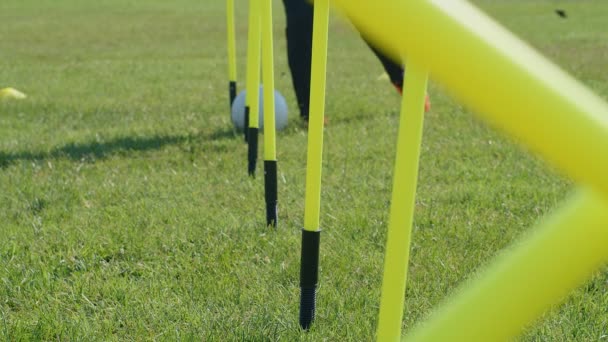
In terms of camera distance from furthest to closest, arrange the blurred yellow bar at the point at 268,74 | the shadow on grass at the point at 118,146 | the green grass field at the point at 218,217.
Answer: the shadow on grass at the point at 118,146
the blurred yellow bar at the point at 268,74
the green grass field at the point at 218,217

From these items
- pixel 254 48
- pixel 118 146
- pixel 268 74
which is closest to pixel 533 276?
pixel 268 74

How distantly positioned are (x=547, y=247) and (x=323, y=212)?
325 cm

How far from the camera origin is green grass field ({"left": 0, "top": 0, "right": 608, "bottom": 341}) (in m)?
2.83

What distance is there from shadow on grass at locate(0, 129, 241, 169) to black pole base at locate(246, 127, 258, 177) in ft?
2.83

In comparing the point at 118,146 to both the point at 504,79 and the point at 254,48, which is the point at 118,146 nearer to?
the point at 254,48

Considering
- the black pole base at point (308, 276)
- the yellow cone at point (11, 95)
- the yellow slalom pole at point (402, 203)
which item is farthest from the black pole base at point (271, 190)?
the yellow cone at point (11, 95)

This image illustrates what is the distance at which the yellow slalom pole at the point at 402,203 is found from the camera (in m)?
1.44

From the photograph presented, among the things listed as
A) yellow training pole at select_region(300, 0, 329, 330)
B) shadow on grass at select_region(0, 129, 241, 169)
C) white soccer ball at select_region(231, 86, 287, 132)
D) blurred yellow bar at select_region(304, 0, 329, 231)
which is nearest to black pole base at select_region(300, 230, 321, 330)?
yellow training pole at select_region(300, 0, 329, 330)

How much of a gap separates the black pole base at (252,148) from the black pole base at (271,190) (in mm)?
692

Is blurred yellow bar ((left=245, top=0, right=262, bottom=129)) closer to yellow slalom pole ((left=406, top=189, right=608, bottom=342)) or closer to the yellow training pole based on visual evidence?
the yellow training pole

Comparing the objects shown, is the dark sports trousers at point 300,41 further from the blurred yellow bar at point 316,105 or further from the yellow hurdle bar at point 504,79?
the yellow hurdle bar at point 504,79

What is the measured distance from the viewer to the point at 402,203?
1.48 m

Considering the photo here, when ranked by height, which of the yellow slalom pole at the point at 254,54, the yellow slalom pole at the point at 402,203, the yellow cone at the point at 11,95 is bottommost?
the yellow cone at the point at 11,95

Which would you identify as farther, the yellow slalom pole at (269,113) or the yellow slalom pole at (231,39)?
the yellow slalom pole at (231,39)
